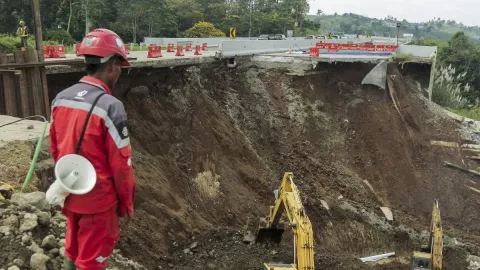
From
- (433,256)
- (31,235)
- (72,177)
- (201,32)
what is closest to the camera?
(72,177)

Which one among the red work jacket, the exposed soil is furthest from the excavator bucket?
the red work jacket

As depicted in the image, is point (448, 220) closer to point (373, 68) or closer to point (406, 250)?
point (406, 250)

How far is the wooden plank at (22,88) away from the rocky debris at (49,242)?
21.2ft

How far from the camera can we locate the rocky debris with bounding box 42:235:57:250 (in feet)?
17.3

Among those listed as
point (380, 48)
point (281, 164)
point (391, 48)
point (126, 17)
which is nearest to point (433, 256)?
point (281, 164)

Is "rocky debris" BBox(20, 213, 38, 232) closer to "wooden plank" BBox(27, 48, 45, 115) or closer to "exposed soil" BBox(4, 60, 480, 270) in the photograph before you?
"exposed soil" BBox(4, 60, 480, 270)

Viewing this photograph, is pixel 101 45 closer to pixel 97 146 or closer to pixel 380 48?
pixel 97 146

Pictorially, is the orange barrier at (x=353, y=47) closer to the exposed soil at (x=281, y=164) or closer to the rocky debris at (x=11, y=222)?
the exposed soil at (x=281, y=164)

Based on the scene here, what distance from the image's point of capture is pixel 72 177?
12.0 ft

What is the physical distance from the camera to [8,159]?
7574 millimetres

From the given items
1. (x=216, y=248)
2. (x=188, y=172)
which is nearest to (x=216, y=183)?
(x=188, y=172)

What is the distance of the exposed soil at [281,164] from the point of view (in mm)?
11508

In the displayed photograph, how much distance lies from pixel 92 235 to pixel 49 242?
1825mm

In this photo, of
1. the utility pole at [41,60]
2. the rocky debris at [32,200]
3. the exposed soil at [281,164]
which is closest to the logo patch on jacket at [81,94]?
the rocky debris at [32,200]
